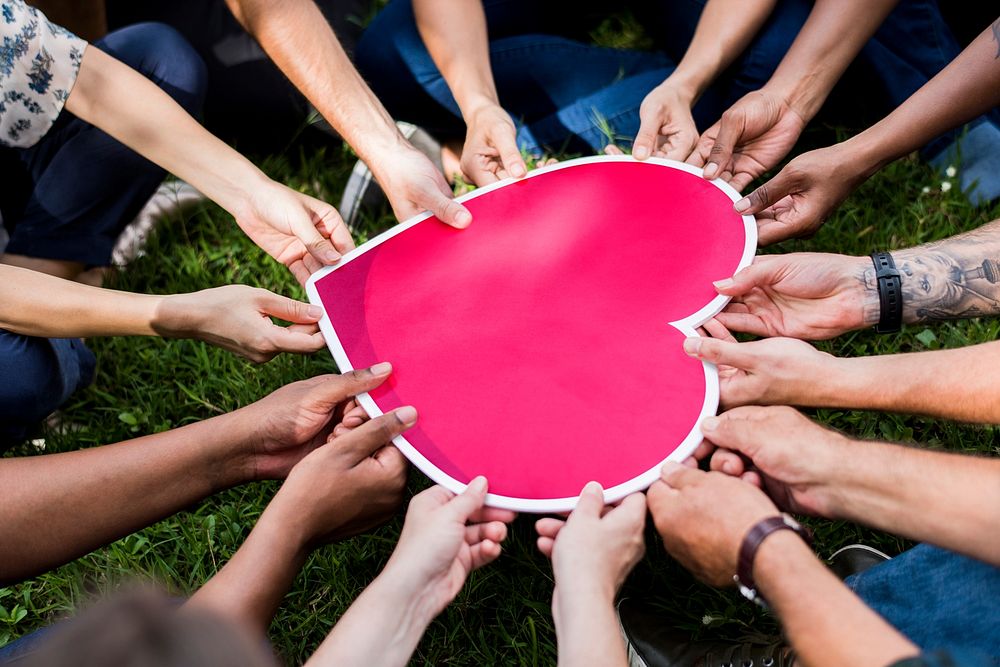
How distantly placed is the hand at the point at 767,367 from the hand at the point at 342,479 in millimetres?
602

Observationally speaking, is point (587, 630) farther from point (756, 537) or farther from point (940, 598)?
point (940, 598)

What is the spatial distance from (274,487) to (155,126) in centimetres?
97

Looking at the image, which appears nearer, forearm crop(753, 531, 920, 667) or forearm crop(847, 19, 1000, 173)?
forearm crop(753, 531, 920, 667)

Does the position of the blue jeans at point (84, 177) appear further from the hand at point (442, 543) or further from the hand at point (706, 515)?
the hand at point (706, 515)

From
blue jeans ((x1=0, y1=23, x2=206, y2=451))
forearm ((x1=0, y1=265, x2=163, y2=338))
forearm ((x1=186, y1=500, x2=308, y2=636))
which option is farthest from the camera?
blue jeans ((x1=0, y1=23, x2=206, y2=451))

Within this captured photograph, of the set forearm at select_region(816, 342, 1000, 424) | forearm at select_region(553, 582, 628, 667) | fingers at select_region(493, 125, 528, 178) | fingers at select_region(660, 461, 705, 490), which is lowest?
forearm at select_region(553, 582, 628, 667)

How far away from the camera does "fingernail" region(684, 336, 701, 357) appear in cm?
152

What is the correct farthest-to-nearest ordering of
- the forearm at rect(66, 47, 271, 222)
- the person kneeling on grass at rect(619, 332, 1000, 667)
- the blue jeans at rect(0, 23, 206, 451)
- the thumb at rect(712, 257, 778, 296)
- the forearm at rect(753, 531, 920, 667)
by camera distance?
the blue jeans at rect(0, 23, 206, 451)
the forearm at rect(66, 47, 271, 222)
the thumb at rect(712, 257, 778, 296)
the person kneeling on grass at rect(619, 332, 1000, 667)
the forearm at rect(753, 531, 920, 667)

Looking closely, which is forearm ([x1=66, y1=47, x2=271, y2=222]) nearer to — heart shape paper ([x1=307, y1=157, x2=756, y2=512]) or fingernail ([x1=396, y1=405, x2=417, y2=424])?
heart shape paper ([x1=307, y1=157, x2=756, y2=512])

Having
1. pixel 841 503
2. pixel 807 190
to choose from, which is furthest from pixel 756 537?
pixel 807 190

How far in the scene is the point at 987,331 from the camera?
2.02 m

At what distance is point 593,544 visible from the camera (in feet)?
4.42

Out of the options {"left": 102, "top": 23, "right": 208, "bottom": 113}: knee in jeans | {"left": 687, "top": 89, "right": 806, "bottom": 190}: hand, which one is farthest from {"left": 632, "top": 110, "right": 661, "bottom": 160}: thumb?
{"left": 102, "top": 23, "right": 208, "bottom": 113}: knee in jeans

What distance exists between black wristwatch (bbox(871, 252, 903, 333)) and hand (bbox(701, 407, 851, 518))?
16.5 inches
